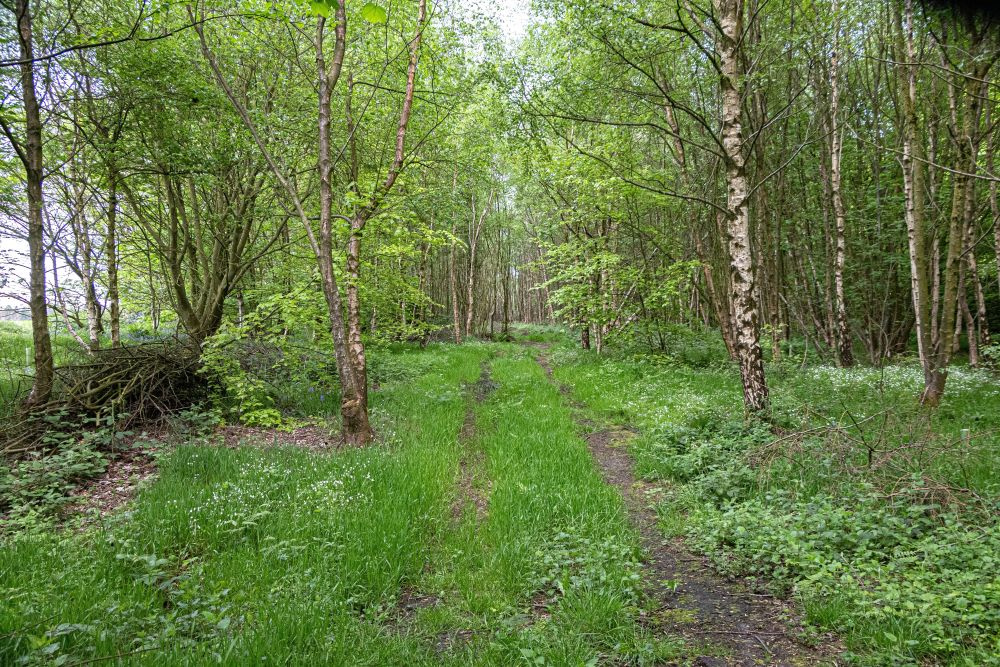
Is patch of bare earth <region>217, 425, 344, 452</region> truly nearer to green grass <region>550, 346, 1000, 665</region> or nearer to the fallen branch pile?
the fallen branch pile

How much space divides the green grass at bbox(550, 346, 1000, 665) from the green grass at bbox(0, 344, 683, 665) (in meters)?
1.10

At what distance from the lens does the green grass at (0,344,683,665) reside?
2967 millimetres

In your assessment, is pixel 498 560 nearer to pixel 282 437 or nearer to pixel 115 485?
pixel 115 485

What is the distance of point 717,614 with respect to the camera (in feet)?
11.4

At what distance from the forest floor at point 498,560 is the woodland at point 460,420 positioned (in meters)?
0.03

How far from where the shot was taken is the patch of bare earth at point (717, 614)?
297 centimetres

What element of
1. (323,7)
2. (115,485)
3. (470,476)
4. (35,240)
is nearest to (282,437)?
(115,485)

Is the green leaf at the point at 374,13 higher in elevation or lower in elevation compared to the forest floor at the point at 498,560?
higher

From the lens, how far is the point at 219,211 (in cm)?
1139

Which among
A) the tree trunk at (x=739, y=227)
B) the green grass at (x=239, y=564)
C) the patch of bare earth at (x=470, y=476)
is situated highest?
the tree trunk at (x=739, y=227)

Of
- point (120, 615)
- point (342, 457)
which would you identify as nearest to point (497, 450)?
point (342, 457)

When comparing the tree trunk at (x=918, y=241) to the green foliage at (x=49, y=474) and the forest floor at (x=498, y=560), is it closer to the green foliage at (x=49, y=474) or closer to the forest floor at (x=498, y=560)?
the forest floor at (x=498, y=560)

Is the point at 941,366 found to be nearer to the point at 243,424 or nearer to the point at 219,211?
the point at 243,424

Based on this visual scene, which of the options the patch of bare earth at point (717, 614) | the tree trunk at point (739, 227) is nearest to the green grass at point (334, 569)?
the patch of bare earth at point (717, 614)
